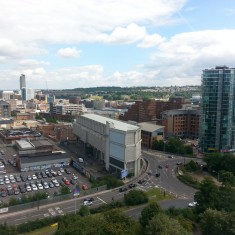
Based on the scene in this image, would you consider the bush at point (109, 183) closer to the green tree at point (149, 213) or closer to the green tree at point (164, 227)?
the green tree at point (149, 213)

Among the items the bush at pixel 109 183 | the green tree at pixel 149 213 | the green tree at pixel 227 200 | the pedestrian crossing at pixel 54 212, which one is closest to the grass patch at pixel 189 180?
the bush at pixel 109 183

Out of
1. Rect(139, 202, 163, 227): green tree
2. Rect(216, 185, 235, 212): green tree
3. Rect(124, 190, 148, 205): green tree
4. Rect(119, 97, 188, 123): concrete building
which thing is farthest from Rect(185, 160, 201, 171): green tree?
Rect(119, 97, 188, 123): concrete building

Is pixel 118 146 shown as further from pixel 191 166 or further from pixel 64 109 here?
pixel 64 109

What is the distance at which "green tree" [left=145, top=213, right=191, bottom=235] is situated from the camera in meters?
21.5

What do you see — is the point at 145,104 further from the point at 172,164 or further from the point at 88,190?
the point at 88,190

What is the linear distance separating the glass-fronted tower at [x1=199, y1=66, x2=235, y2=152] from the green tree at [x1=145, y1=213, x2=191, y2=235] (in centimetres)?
3788

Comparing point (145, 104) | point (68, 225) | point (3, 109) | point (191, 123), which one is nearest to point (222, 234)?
point (68, 225)

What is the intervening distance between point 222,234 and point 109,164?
85.0 ft

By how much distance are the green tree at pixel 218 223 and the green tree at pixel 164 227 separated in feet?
7.58

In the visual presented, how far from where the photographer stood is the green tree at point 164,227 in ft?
70.4

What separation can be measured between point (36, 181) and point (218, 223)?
90.5 feet

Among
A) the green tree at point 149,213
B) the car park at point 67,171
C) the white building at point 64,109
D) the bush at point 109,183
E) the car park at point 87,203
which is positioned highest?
the white building at point 64,109

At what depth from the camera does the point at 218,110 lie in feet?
186

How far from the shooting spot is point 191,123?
74.4m
